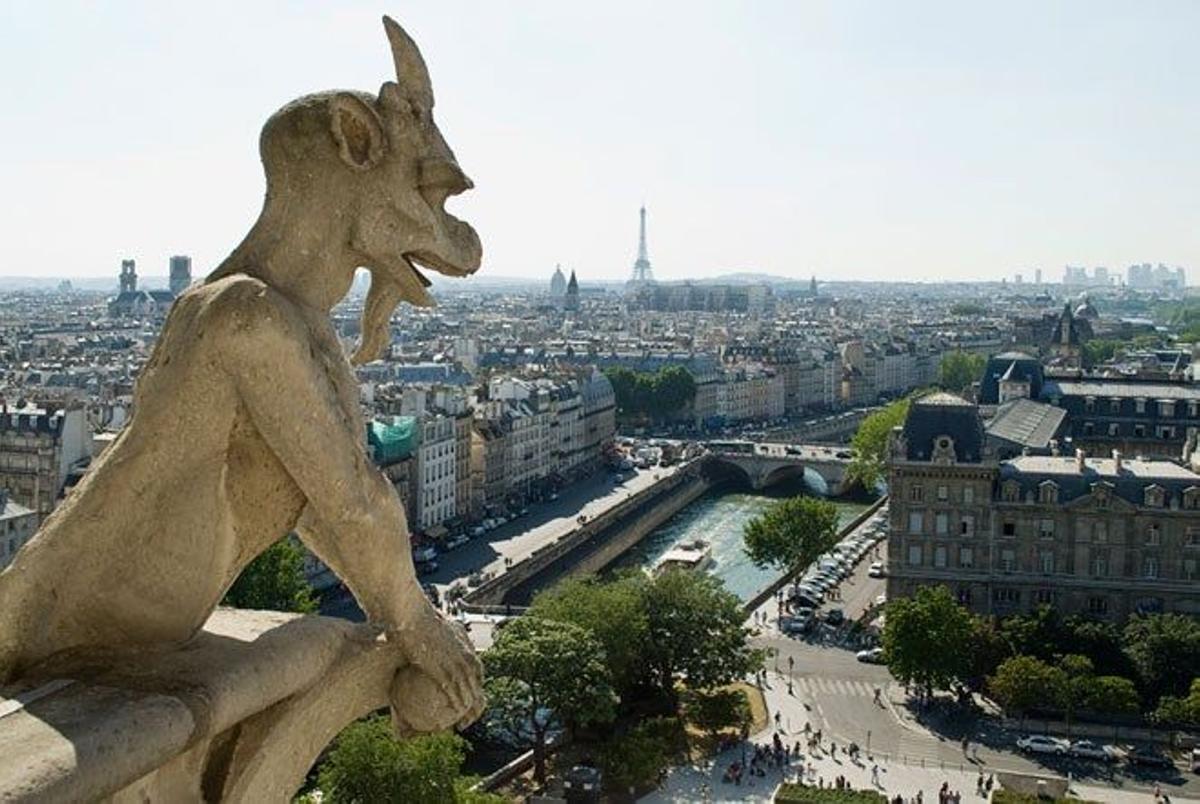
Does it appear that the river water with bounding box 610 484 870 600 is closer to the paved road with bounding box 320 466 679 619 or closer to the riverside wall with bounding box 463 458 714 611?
the riverside wall with bounding box 463 458 714 611

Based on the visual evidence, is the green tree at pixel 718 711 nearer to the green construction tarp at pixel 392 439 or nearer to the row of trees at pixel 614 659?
the row of trees at pixel 614 659

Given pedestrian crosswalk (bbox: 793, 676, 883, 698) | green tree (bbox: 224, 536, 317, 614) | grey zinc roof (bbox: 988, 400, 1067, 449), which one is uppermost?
grey zinc roof (bbox: 988, 400, 1067, 449)

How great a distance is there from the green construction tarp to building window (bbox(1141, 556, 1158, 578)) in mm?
29343

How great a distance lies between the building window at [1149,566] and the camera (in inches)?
1831

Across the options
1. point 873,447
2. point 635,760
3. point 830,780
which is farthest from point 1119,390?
point 635,760

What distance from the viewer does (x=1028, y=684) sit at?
3825cm

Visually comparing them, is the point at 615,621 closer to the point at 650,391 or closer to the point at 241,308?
the point at 241,308

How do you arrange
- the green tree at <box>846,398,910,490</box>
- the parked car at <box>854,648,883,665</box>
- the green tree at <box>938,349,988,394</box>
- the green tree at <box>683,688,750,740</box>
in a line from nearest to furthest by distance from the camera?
the green tree at <box>683,688,750,740</box> < the parked car at <box>854,648,883,665</box> < the green tree at <box>846,398,910,490</box> < the green tree at <box>938,349,988,394</box>

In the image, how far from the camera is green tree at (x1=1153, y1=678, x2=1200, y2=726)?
122 feet

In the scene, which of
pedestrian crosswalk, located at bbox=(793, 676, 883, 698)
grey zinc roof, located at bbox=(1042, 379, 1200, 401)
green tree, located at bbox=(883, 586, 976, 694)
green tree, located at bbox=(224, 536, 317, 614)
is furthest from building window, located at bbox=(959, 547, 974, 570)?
grey zinc roof, located at bbox=(1042, 379, 1200, 401)

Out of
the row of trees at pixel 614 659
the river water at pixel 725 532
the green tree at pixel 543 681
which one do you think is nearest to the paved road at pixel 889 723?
the row of trees at pixel 614 659

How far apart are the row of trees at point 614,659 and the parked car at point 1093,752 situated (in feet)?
28.0

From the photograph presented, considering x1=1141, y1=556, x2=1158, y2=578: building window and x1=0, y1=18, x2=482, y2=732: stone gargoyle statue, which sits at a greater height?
x1=0, y1=18, x2=482, y2=732: stone gargoyle statue

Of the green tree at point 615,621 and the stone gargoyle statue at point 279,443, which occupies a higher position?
the stone gargoyle statue at point 279,443
